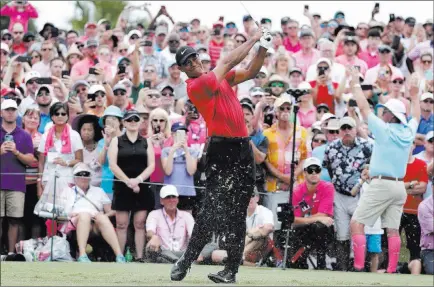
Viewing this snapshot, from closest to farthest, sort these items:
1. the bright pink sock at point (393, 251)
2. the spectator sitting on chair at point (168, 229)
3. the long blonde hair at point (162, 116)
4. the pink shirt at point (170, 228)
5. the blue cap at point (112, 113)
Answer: the bright pink sock at point (393, 251)
the spectator sitting on chair at point (168, 229)
the pink shirt at point (170, 228)
the blue cap at point (112, 113)
the long blonde hair at point (162, 116)

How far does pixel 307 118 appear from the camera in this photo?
18.9 m

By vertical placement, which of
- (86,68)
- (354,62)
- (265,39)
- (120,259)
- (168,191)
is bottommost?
(120,259)

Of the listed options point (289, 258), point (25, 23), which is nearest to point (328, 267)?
point (289, 258)

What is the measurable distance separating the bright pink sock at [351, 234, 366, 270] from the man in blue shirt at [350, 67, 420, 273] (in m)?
0.01

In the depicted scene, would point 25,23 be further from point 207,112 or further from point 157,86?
point 207,112

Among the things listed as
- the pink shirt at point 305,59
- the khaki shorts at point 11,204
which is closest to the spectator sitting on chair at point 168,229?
the khaki shorts at point 11,204

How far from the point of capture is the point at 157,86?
65.5 ft

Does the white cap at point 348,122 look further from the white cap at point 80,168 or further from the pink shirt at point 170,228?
the white cap at point 80,168

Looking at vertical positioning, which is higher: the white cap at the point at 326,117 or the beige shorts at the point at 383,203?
the white cap at the point at 326,117

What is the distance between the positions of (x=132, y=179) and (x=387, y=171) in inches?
132

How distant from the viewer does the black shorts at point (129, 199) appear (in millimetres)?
16188

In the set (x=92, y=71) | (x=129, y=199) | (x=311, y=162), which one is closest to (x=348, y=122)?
(x=311, y=162)

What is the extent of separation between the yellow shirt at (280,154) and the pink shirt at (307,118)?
1.51m

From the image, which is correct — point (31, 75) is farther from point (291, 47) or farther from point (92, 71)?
point (291, 47)
